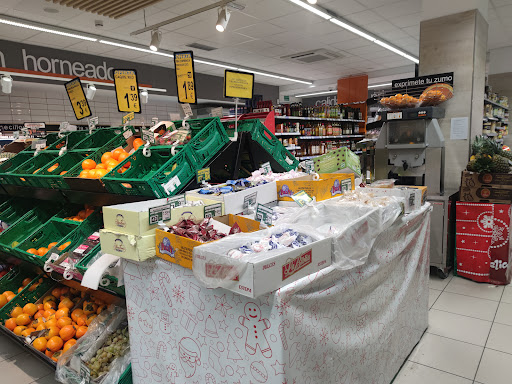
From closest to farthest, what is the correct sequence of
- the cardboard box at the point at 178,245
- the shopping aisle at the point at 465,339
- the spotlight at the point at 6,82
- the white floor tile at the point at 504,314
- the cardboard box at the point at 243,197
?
the cardboard box at the point at 178,245, the cardboard box at the point at 243,197, the shopping aisle at the point at 465,339, the white floor tile at the point at 504,314, the spotlight at the point at 6,82

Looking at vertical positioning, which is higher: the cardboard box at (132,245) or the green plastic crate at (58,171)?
the green plastic crate at (58,171)

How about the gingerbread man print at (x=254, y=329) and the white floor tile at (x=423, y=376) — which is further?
the white floor tile at (x=423, y=376)

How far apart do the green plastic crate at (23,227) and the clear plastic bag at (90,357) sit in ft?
3.16

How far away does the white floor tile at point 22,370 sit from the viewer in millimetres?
2508

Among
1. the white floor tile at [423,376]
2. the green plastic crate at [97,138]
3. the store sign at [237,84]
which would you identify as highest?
the store sign at [237,84]

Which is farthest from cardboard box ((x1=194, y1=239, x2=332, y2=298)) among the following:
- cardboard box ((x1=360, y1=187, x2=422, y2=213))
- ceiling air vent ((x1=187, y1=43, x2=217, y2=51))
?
ceiling air vent ((x1=187, y1=43, x2=217, y2=51))

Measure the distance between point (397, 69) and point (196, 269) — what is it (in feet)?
42.5

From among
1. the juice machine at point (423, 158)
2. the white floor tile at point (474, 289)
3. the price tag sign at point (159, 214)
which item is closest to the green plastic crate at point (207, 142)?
the price tag sign at point (159, 214)

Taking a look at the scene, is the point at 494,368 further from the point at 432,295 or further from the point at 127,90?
the point at 127,90

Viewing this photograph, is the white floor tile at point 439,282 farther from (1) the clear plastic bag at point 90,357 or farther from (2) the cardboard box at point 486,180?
(1) the clear plastic bag at point 90,357

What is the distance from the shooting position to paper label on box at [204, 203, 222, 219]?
71.6 inches

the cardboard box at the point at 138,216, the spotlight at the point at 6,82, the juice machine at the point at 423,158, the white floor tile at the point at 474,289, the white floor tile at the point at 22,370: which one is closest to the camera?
the cardboard box at the point at 138,216

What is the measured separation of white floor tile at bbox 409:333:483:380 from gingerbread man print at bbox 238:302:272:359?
1.74 metres

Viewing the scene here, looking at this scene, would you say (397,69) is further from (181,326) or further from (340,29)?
(181,326)
